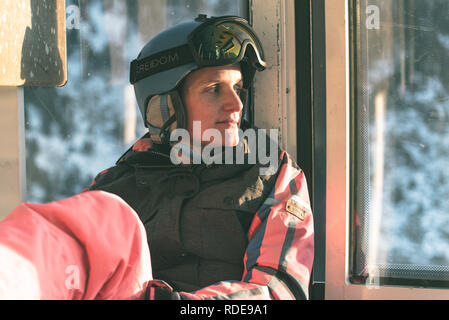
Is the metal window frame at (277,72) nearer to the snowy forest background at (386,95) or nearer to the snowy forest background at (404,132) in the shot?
the snowy forest background at (386,95)

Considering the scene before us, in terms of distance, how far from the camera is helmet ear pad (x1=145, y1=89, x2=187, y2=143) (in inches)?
61.2

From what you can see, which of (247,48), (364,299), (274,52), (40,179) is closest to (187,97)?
(247,48)

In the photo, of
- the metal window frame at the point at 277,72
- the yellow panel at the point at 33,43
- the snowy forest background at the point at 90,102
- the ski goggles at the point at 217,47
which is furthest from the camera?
the snowy forest background at the point at 90,102

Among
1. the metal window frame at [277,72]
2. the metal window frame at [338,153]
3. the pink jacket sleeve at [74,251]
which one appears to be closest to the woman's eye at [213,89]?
the metal window frame at [277,72]

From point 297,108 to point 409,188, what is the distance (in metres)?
0.46

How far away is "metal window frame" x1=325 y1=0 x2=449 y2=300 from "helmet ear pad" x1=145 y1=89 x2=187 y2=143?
50 cm

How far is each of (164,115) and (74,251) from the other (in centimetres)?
80

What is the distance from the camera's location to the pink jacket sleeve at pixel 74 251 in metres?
0.77

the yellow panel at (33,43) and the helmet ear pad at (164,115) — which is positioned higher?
the yellow panel at (33,43)

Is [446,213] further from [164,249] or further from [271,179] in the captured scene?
[164,249]

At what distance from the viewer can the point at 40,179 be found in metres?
1.91

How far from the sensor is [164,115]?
1604 mm

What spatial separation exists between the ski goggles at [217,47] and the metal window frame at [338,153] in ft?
0.85

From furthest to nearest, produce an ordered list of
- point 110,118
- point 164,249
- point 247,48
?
1. point 110,118
2. point 247,48
3. point 164,249
